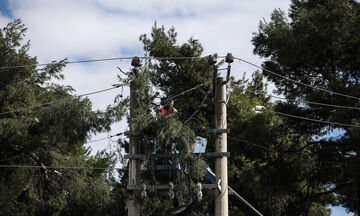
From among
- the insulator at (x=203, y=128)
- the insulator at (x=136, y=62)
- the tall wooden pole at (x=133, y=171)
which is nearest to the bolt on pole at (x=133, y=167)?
the tall wooden pole at (x=133, y=171)

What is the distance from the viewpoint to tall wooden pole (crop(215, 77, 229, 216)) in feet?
34.3

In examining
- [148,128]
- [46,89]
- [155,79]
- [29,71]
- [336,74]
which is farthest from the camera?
[155,79]

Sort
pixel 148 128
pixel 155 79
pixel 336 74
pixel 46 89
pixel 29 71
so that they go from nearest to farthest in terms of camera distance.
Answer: pixel 148 128 → pixel 336 74 → pixel 29 71 → pixel 46 89 → pixel 155 79

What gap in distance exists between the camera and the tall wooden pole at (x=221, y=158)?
34.3 feet

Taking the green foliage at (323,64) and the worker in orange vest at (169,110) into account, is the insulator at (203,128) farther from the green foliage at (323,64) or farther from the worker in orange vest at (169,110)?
the green foliage at (323,64)

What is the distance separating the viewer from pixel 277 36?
20.9m

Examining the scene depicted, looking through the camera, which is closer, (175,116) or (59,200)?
(175,116)

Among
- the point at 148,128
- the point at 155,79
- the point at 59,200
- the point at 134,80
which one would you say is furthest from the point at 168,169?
the point at 155,79

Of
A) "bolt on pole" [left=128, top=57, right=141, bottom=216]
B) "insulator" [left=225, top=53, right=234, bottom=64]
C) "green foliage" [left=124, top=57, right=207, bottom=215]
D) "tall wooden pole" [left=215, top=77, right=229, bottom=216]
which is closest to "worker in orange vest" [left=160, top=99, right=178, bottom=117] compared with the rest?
"green foliage" [left=124, top=57, right=207, bottom=215]

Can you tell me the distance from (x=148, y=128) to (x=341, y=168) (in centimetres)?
1224

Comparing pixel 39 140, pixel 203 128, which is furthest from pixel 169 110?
pixel 39 140

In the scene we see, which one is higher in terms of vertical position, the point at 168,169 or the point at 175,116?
the point at 175,116

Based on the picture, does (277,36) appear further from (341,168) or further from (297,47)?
(341,168)

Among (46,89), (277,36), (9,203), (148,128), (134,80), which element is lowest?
(9,203)
